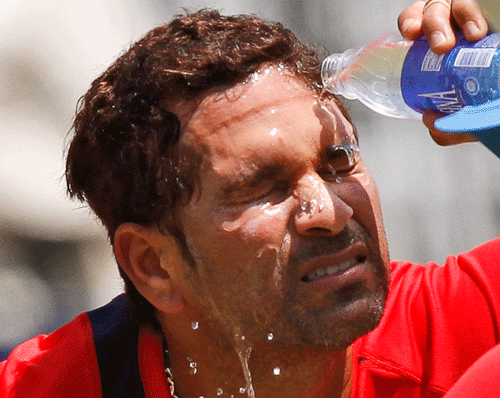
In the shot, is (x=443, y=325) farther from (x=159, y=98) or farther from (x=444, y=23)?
(x=159, y=98)

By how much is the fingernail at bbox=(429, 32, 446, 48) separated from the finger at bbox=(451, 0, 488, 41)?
6cm

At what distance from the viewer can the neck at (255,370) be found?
2.40m

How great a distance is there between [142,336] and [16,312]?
57.2 inches

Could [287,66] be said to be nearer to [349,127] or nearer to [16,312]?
[349,127]

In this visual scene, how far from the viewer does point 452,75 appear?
74.9 inches

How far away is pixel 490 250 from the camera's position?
2576mm

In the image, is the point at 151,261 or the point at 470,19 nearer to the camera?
the point at 470,19

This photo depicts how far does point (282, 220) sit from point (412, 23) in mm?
638

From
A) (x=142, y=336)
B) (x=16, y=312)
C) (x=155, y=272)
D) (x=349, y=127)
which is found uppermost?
(x=349, y=127)

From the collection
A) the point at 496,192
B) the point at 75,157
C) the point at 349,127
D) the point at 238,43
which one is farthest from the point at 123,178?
the point at 496,192

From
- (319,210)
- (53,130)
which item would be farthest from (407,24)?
(53,130)

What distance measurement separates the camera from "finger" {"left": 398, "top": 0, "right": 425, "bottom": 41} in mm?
2094

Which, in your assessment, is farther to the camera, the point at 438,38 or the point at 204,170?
the point at 204,170

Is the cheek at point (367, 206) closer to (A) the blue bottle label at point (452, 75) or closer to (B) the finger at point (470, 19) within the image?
(A) the blue bottle label at point (452, 75)
